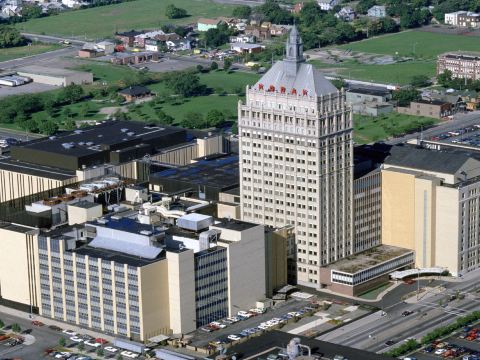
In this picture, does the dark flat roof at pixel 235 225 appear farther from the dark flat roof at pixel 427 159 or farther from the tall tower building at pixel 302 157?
the dark flat roof at pixel 427 159

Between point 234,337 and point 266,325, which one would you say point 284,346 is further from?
point 266,325

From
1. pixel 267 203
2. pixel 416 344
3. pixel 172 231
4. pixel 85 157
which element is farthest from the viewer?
pixel 85 157

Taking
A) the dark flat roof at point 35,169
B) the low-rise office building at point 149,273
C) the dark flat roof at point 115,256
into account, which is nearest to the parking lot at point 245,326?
the low-rise office building at point 149,273

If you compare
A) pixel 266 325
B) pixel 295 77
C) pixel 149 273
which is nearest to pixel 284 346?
pixel 266 325

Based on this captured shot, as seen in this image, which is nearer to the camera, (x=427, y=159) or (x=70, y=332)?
(x=70, y=332)

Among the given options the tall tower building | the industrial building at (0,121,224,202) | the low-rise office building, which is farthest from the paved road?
the industrial building at (0,121,224,202)

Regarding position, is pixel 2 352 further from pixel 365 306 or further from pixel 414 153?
pixel 414 153

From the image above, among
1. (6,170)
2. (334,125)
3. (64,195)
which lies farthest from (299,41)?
(6,170)
